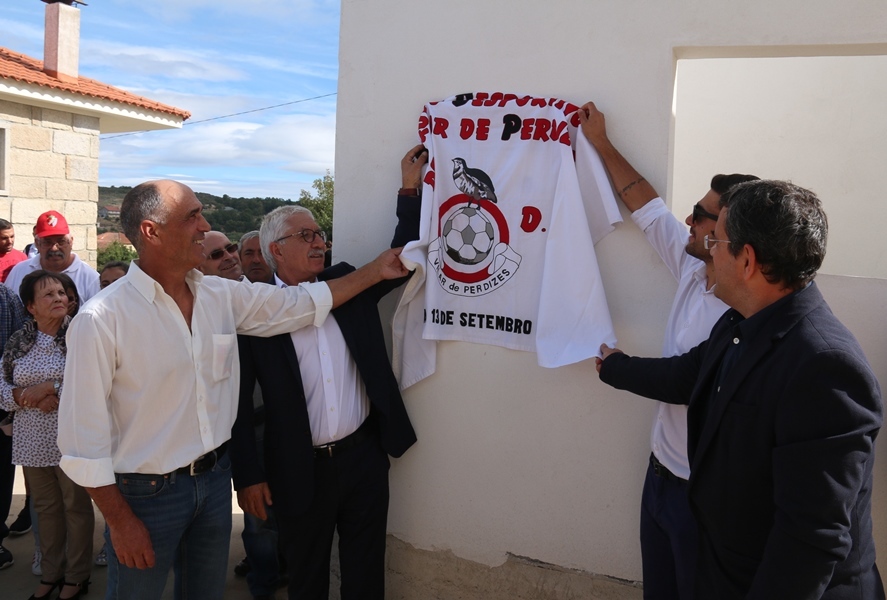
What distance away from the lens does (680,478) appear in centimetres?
260

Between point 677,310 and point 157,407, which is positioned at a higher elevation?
point 677,310

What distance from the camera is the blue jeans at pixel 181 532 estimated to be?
8.18ft

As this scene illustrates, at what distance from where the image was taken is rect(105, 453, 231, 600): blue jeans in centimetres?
249

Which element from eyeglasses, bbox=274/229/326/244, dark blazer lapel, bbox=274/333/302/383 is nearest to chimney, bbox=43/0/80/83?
eyeglasses, bbox=274/229/326/244

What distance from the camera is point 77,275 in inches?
220

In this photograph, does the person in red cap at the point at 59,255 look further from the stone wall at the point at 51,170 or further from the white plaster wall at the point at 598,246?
the stone wall at the point at 51,170

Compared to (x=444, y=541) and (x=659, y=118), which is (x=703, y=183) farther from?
(x=444, y=541)

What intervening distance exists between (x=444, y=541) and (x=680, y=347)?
1.66 m

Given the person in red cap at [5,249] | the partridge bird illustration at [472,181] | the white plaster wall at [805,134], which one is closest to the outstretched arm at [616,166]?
the partridge bird illustration at [472,181]

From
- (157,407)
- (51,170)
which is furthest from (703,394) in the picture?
(51,170)

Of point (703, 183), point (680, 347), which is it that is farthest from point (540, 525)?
point (703, 183)

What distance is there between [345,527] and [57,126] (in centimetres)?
1119

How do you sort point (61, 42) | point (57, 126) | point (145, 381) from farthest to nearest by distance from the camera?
point (61, 42), point (57, 126), point (145, 381)

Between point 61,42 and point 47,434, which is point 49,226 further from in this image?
point 61,42
